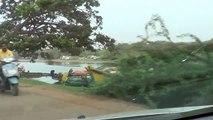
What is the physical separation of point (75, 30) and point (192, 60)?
500 inches

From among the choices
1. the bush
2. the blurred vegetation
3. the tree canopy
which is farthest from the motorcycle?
the tree canopy

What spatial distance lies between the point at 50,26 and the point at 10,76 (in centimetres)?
1004

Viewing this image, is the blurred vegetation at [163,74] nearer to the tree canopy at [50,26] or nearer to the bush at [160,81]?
the bush at [160,81]

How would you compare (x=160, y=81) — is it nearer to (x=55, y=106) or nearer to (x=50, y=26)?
(x=55, y=106)

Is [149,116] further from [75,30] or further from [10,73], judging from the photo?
[75,30]

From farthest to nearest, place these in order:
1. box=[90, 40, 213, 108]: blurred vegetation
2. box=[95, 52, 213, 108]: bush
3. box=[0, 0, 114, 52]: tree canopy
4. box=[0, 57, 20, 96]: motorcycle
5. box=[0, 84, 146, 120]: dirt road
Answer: box=[0, 0, 114, 52]: tree canopy < box=[0, 57, 20, 96]: motorcycle < box=[0, 84, 146, 120]: dirt road < box=[90, 40, 213, 108]: blurred vegetation < box=[95, 52, 213, 108]: bush

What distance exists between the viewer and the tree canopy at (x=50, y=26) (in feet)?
63.4

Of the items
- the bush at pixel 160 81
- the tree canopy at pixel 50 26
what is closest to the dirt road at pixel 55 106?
Result: the bush at pixel 160 81

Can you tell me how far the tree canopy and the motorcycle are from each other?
8.34 m

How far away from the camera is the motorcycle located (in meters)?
10.4

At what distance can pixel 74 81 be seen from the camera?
1329 centimetres

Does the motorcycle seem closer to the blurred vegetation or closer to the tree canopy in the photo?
the blurred vegetation

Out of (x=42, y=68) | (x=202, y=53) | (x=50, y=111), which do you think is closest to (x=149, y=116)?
(x=202, y=53)

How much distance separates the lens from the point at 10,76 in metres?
10.5
